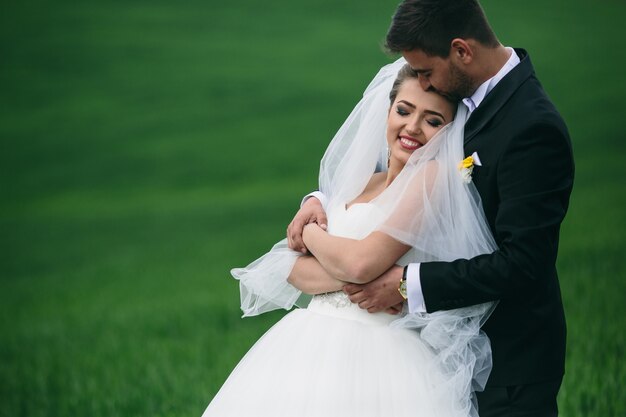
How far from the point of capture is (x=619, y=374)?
660 centimetres

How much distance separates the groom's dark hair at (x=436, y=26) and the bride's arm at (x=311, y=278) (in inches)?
38.3

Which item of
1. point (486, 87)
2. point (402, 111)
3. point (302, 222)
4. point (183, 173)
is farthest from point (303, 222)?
point (183, 173)

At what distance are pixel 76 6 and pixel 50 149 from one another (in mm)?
9650

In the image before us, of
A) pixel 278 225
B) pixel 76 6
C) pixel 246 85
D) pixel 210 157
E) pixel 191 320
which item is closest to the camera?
pixel 191 320

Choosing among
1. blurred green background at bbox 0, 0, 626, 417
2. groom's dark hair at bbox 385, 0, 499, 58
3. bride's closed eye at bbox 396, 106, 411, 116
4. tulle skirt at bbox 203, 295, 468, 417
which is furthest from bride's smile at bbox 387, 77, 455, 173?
blurred green background at bbox 0, 0, 626, 417

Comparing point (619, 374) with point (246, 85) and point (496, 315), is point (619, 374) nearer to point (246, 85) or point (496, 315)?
point (496, 315)

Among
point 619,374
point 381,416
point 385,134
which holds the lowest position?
point 619,374

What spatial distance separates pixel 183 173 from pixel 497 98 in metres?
15.7

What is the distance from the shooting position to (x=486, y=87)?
3.82m

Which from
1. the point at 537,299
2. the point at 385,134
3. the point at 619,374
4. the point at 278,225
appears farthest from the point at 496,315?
the point at 278,225

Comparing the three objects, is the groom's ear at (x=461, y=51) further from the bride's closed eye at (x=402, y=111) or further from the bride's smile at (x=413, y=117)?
the bride's closed eye at (x=402, y=111)

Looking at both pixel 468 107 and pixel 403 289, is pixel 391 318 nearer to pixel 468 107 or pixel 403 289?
pixel 403 289

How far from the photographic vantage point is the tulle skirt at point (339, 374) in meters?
3.79

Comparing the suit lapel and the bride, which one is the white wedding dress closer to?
the bride
